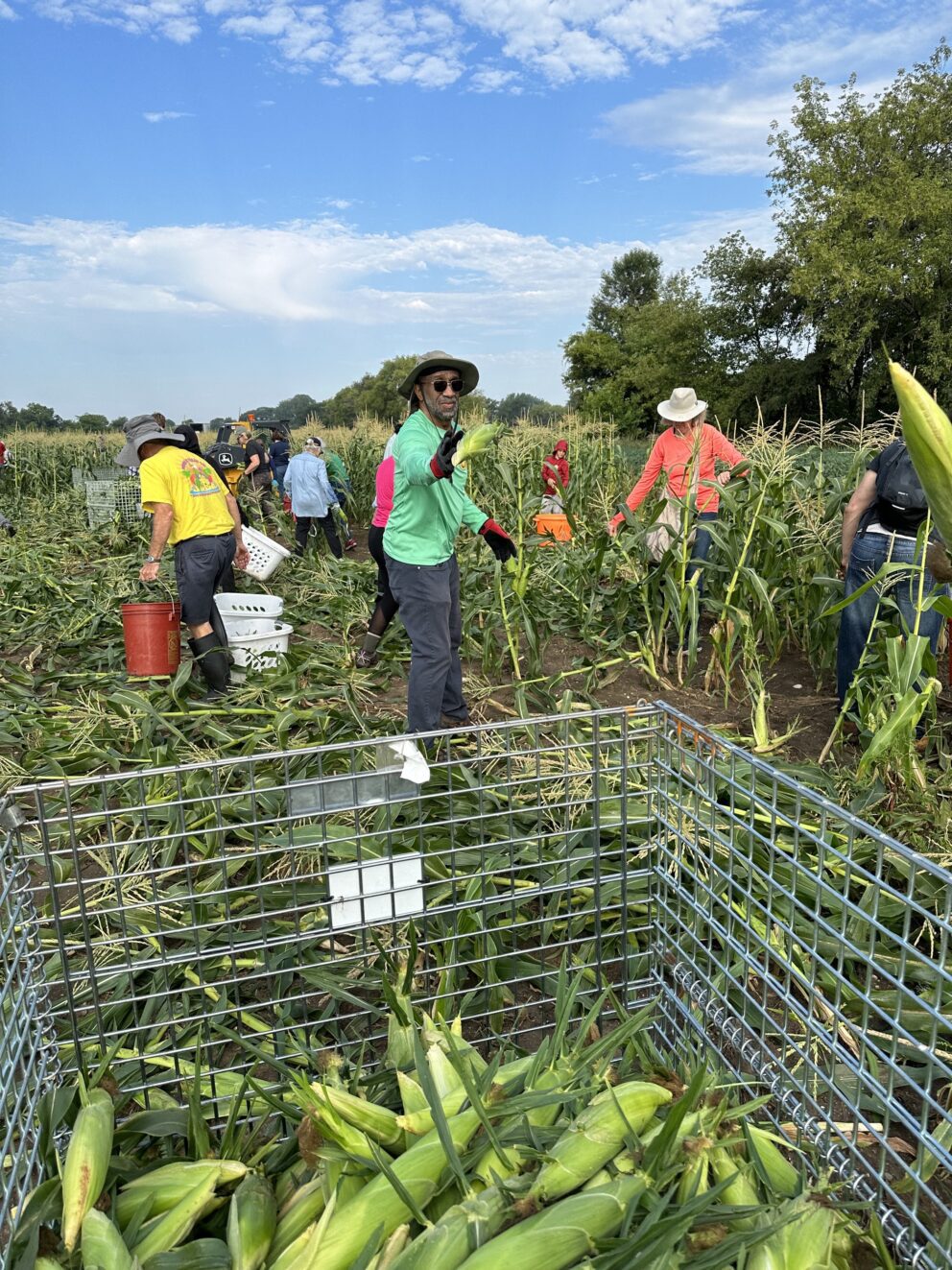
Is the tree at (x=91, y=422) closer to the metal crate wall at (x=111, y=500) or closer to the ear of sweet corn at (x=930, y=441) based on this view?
the metal crate wall at (x=111, y=500)

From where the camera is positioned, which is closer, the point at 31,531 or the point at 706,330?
the point at 31,531

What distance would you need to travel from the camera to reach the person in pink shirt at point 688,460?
4.45 m

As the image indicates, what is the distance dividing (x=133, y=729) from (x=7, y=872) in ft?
8.68

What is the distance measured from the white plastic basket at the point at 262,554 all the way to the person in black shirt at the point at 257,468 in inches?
154

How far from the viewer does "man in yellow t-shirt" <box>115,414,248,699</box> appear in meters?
4.33

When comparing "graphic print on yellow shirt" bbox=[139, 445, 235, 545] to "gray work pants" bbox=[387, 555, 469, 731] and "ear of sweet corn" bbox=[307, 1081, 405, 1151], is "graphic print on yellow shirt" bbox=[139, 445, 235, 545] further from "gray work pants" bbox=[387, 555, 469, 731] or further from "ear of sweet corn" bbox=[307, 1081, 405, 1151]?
"ear of sweet corn" bbox=[307, 1081, 405, 1151]

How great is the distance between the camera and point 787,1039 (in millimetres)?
1295

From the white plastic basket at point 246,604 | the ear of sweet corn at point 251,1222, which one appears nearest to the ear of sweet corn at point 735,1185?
the ear of sweet corn at point 251,1222

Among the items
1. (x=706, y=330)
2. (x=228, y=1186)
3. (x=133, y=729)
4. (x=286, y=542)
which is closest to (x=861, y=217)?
(x=706, y=330)

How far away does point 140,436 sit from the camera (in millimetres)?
4359

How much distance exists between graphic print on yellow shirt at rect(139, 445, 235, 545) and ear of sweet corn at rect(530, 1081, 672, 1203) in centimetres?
391

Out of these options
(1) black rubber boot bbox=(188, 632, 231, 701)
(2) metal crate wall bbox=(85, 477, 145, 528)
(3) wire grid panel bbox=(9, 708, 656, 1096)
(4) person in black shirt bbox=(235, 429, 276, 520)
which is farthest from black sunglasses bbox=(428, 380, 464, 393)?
(2) metal crate wall bbox=(85, 477, 145, 528)

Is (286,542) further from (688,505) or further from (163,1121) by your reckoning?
(163,1121)

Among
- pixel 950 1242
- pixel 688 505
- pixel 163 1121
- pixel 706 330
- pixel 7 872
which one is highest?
pixel 706 330
